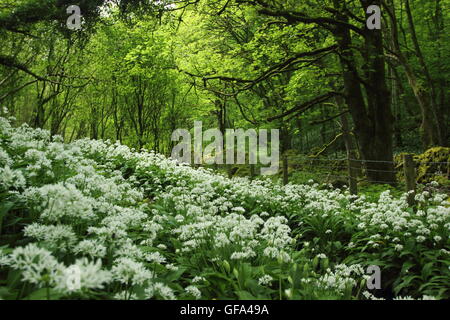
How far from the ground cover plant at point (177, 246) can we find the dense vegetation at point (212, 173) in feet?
0.08

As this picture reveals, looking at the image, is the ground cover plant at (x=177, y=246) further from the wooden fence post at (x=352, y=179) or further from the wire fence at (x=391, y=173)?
the wooden fence post at (x=352, y=179)

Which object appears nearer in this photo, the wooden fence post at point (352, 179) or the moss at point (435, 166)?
the wooden fence post at point (352, 179)

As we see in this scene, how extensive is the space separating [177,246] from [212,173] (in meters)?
7.52

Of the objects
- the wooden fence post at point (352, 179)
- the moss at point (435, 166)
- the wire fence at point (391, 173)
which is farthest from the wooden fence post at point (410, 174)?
the moss at point (435, 166)

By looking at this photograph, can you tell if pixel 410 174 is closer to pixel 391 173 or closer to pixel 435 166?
pixel 391 173

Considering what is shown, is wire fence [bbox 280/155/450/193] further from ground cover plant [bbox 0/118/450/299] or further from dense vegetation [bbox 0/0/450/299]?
ground cover plant [bbox 0/118/450/299]

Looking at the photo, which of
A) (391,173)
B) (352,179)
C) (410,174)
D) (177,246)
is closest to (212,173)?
(352,179)

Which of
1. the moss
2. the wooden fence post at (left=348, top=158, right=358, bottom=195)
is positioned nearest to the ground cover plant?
the wooden fence post at (left=348, top=158, right=358, bottom=195)

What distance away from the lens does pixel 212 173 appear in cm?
1182

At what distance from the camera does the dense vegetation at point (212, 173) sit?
2.85m

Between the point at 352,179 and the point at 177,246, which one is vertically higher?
the point at 352,179

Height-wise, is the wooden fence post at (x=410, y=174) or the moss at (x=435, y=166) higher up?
the moss at (x=435, y=166)
